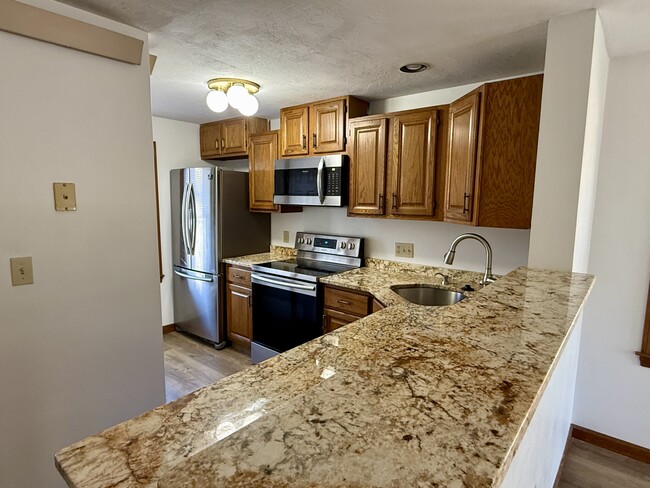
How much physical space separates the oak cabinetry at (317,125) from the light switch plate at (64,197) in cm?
183

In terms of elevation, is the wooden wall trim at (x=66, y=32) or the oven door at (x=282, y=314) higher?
the wooden wall trim at (x=66, y=32)

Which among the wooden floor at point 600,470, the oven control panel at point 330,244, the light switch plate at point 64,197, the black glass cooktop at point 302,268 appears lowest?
the wooden floor at point 600,470

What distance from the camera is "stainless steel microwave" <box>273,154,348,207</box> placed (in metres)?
2.85

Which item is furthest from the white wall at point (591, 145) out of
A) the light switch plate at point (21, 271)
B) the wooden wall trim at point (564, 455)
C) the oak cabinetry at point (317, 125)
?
the light switch plate at point (21, 271)

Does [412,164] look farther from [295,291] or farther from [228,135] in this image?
[228,135]

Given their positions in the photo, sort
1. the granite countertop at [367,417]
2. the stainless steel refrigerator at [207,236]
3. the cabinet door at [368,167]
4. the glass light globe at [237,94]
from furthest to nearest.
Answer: the stainless steel refrigerator at [207,236]
the cabinet door at [368,167]
the glass light globe at [237,94]
the granite countertop at [367,417]

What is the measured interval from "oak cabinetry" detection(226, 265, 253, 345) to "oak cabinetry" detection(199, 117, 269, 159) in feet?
4.06

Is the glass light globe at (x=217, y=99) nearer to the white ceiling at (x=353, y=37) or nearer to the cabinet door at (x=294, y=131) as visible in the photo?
the white ceiling at (x=353, y=37)

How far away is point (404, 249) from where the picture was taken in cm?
294

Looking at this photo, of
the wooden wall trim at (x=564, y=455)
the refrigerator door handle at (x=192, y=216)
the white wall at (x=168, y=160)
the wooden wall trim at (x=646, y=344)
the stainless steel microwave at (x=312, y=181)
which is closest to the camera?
the wooden wall trim at (x=564, y=455)

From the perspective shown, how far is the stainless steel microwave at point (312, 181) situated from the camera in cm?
285

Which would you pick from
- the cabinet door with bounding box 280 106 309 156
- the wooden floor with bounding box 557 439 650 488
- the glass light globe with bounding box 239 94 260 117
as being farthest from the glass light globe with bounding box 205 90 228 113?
the wooden floor with bounding box 557 439 650 488

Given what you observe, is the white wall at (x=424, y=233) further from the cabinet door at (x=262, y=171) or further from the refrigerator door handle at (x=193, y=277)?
the refrigerator door handle at (x=193, y=277)

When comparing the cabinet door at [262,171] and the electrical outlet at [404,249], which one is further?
the cabinet door at [262,171]
